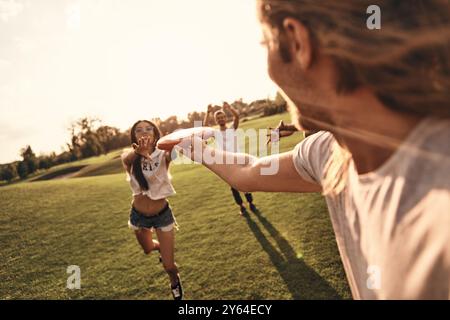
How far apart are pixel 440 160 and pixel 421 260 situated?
0.78 ft

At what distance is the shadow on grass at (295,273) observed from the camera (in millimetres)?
4398

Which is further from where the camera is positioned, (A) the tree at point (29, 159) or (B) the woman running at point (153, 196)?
(A) the tree at point (29, 159)

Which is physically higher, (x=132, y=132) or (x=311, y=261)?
(x=132, y=132)

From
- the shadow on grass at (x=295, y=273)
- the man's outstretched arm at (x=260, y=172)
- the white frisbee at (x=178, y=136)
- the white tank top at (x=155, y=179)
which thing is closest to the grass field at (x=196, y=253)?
the shadow on grass at (x=295, y=273)

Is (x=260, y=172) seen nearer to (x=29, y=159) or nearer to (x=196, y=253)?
(x=196, y=253)

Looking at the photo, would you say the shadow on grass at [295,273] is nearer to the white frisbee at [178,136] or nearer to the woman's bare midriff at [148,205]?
the woman's bare midriff at [148,205]

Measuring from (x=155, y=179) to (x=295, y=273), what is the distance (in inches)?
105

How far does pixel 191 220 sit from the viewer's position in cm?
916

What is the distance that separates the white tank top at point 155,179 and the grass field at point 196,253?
1.56 m

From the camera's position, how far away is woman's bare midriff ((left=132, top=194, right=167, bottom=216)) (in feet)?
17.9

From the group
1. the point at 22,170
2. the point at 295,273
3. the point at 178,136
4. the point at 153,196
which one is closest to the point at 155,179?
the point at 153,196

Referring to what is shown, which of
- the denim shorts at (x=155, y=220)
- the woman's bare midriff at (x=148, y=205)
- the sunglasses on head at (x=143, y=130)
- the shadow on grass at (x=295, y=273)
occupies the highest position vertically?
the sunglasses on head at (x=143, y=130)
